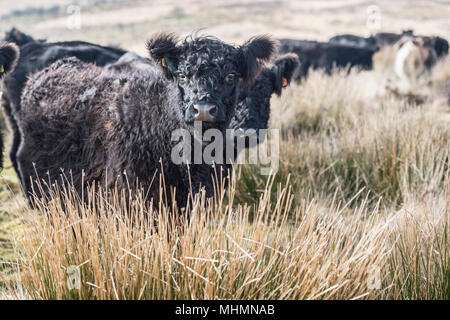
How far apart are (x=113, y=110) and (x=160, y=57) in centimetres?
54

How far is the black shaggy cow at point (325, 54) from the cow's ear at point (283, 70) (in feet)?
23.7

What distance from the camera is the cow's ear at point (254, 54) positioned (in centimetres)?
346

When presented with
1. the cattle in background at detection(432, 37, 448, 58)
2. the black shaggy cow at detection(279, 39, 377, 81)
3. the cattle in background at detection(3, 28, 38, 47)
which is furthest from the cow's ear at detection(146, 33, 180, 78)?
the cattle in background at detection(432, 37, 448, 58)

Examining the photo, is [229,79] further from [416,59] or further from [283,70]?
[416,59]

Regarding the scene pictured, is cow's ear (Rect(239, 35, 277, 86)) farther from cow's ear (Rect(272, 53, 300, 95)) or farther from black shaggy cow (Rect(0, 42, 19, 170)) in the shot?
black shaggy cow (Rect(0, 42, 19, 170))

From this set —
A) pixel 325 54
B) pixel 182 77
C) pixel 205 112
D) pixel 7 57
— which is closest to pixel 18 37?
pixel 7 57

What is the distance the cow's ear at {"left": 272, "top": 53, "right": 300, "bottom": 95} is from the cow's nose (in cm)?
228

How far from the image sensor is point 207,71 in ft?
10.4

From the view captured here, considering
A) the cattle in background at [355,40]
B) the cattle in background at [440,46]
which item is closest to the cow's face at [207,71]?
the cattle in background at [440,46]

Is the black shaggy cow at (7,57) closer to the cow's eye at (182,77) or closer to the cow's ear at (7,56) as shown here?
the cow's ear at (7,56)

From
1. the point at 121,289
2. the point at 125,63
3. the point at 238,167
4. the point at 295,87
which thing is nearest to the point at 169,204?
the point at 121,289

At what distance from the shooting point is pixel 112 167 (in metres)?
3.29

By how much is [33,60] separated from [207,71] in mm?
3223

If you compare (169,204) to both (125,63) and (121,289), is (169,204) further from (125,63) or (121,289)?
(125,63)
